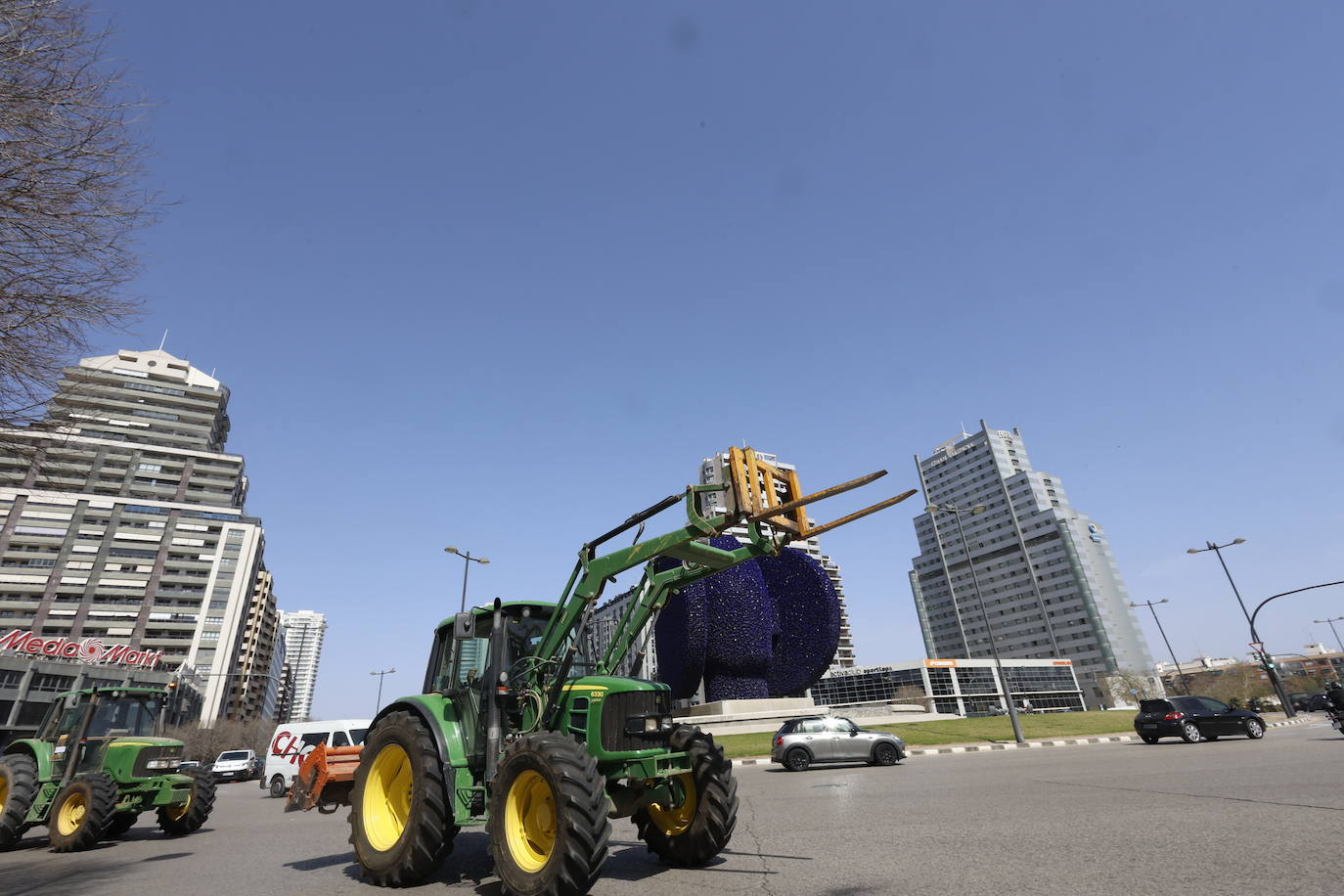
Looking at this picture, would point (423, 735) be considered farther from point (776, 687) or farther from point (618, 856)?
point (776, 687)

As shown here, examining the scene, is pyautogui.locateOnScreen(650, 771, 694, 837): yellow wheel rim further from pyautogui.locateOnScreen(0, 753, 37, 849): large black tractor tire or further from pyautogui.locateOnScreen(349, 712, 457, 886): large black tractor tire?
pyautogui.locateOnScreen(0, 753, 37, 849): large black tractor tire

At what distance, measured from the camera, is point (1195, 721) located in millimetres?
19484

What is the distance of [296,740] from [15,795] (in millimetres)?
12298

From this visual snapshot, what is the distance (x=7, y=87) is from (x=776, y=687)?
3512cm

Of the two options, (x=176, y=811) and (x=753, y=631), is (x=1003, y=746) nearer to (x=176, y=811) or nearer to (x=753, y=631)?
(x=753, y=631)

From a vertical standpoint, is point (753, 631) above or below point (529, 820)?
above

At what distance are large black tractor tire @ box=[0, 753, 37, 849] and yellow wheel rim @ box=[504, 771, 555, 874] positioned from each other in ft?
29.8

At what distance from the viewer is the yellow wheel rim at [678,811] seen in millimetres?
6199

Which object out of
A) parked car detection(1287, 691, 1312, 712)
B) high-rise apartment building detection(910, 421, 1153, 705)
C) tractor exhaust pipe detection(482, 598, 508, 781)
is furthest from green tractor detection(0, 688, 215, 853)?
high-rise apartment building detection(910, 421, 1153, 705)

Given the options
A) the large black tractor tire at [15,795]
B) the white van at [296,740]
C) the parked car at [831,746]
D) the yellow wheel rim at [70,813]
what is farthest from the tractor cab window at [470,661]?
the white van at [296,740]

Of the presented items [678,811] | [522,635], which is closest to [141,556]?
[522,635]

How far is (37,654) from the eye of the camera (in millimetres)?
52031

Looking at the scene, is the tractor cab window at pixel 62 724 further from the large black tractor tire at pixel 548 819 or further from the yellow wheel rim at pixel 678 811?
the yellow wheel rim at pixel 678 811

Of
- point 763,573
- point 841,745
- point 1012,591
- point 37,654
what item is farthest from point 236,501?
point 1012,591
